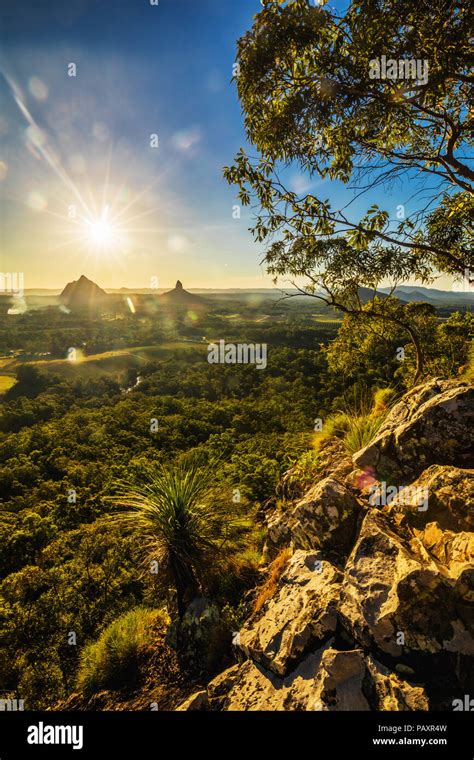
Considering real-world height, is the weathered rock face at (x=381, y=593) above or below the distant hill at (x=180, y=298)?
below

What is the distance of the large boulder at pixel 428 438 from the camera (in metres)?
4.00

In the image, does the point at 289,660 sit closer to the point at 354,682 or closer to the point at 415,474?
the point at 354,682

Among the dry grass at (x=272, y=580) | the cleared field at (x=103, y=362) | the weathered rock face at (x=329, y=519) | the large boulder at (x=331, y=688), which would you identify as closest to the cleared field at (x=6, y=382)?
the cleared field at (x=103, y=362)

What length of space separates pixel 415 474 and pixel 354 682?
97.5 inches

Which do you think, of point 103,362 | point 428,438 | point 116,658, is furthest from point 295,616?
point 103,362

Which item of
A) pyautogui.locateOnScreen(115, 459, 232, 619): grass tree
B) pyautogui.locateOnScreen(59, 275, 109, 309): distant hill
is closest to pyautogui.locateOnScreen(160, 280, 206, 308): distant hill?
pyautogui.locateOnScreen(59, 275, 109, 309): distant hill

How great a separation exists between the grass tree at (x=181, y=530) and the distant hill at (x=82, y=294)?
18126 cm

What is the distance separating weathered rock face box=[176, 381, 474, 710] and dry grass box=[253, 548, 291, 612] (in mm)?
313

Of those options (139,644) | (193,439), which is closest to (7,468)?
(193,439)

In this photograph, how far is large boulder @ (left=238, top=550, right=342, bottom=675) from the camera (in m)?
3.12

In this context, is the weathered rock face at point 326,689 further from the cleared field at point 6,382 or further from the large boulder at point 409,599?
the cleared field at point 6,382

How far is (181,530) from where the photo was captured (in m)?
5.09

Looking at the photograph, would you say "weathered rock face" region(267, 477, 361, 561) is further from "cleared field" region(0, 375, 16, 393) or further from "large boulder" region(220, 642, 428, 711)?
"cleared field" region(0, 375, 16, 393)

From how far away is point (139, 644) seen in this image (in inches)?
187
